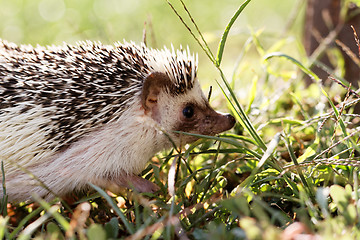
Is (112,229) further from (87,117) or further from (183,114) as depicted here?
(183,114)

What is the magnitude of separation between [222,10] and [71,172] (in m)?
5.69

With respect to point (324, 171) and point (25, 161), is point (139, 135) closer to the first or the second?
point (25, 161)

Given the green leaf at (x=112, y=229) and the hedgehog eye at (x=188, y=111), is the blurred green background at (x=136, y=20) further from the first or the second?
the green leaf at (x=112, y=229)

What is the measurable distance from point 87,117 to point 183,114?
604mm

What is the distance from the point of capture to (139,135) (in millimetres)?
2703

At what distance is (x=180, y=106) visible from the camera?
9.36ft

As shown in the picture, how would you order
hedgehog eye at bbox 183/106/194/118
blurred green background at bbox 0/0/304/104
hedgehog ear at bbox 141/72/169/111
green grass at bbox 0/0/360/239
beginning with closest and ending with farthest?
green grass at bbox 0/0/360/239
hedgehog ear at bbox 141/72/169/111
hedgehog eye at bbox 183/106/194/118
blurred green background at bbox 0/0/304/104

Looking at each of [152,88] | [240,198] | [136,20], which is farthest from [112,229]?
[136,20]

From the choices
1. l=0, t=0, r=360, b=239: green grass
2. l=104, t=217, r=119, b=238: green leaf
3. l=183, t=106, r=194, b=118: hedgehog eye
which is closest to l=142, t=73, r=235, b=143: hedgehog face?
l=183, t=106, r=194, b=118: hedgehog eye

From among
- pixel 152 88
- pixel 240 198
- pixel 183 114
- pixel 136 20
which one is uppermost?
pixel 136 20

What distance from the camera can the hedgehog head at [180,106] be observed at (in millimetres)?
2799

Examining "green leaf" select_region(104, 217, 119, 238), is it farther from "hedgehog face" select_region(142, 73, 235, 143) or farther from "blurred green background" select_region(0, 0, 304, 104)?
"blurred green background" select_region(0, 0, 304, 104)

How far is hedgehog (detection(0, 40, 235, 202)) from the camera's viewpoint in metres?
2.56

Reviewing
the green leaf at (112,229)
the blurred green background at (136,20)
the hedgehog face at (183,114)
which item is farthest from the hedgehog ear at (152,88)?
the blurred green background at (136,20)
